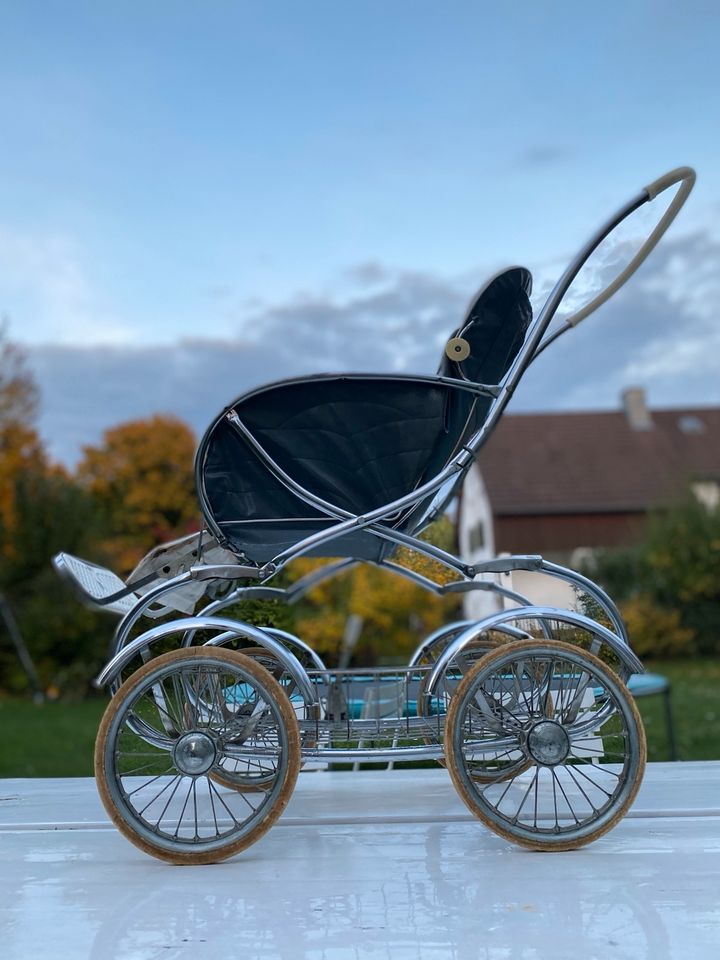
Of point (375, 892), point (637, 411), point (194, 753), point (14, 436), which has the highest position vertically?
point (637, 411)

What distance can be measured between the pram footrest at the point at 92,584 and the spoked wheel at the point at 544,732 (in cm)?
113

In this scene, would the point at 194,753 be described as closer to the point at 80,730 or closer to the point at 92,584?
the point at 92,584

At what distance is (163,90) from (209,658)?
624cm

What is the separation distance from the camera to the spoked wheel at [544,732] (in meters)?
2.34

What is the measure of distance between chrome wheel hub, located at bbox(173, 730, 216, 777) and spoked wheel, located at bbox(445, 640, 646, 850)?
1.96ft

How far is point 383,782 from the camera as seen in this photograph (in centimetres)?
341

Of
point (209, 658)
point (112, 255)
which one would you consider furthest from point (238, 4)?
point (209, 658)

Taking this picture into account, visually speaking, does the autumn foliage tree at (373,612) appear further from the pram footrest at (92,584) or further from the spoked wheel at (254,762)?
the pram footrest at (92,584)

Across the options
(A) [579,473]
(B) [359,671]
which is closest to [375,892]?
(B) [359,671]

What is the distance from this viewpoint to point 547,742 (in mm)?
2391

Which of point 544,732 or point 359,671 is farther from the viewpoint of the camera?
point 359,671

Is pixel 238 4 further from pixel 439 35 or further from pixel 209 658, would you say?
pixel 209 658

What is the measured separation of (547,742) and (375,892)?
2.05 feet

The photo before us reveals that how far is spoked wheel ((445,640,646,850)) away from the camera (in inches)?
92.3
